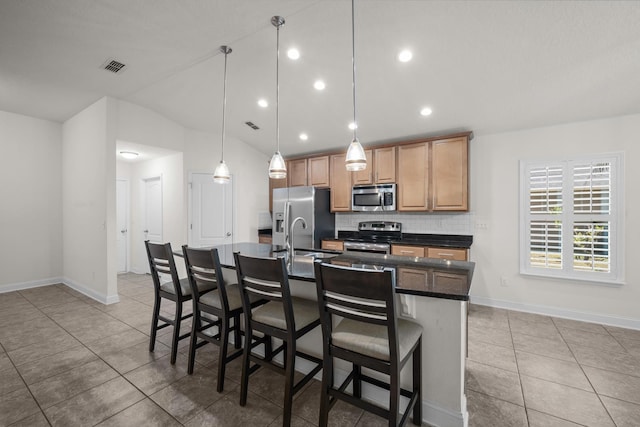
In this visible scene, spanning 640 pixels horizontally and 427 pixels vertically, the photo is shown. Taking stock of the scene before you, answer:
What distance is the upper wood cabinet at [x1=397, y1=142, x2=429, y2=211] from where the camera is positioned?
4160 mm

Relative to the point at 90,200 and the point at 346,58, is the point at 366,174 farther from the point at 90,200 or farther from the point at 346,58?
the point at 90,200

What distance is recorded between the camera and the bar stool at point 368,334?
1371mm

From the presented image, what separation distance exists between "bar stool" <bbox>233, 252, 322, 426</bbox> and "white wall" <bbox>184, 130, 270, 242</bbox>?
11.9 ft

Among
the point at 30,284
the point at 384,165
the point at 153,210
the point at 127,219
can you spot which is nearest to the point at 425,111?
the point at 384,165

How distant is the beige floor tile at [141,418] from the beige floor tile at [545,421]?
2213mm

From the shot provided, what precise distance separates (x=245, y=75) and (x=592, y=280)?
15.7 ft

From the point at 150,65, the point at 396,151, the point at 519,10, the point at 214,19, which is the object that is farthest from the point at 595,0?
the point at 150,65

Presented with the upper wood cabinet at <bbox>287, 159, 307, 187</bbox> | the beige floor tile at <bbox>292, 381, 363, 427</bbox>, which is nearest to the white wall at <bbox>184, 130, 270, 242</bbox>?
the upper wood cabinet at <bbox>287, 159, 307, 187</bbox>

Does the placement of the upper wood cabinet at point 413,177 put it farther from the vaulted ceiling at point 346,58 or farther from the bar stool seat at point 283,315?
the bar stool seat at point 283,315

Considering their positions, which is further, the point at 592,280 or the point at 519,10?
the point at 592,280

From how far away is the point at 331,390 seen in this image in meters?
1.60

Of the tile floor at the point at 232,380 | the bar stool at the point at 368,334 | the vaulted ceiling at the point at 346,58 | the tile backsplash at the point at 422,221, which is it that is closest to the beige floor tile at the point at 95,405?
the tile floor at the point at 232,380

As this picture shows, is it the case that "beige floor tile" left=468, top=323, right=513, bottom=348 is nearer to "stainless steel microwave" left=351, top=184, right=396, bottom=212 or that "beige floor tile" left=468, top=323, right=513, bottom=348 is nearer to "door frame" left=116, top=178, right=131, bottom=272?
"stainless steel microwave" left=351, top=184, right=396, bottom=212

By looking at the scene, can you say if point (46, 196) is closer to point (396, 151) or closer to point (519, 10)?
point (396, 151)
